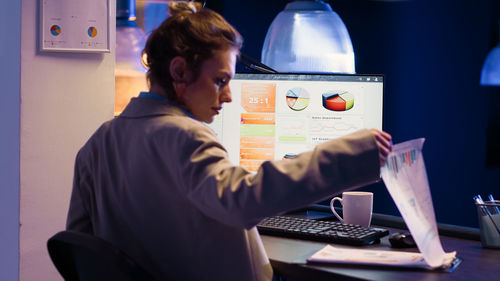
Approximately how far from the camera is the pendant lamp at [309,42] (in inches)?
92.4

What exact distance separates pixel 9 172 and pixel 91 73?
16.7 inches

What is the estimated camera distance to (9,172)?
2.00 m

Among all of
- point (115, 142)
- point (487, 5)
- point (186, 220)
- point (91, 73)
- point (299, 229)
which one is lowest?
point (299, 229)

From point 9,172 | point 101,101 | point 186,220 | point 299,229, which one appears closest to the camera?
point 186,220

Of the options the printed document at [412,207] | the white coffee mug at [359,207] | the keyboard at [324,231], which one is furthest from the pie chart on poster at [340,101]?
the printed document at [412,207]

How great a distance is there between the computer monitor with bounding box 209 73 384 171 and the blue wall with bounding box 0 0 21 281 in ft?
2.12

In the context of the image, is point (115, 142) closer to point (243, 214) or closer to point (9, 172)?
point (243, 214)

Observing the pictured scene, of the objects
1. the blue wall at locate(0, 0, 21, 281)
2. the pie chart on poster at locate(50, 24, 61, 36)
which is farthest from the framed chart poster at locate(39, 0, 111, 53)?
the blue wall at locate(0, 0, 21, 281)

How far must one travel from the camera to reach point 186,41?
3.86 ft

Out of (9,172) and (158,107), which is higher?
(158,107)

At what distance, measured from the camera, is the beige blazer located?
1.00 meters

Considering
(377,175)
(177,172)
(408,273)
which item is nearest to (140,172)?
(177,172)

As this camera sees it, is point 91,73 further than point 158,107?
Yes

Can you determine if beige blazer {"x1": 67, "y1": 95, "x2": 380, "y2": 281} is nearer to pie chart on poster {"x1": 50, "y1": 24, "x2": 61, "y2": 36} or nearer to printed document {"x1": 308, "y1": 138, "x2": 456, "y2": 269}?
printed document {"x1": 308, "y1": 138, "x2": 456, "y2": 269}
